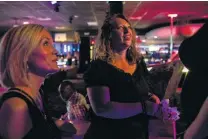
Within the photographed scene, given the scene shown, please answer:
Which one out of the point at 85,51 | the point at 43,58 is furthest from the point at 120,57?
the point at 85,51

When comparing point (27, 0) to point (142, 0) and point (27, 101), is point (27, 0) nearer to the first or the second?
point (142, 0)

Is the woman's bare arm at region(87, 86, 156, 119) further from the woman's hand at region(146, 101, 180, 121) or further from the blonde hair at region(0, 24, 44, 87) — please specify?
the blonde hair at region(0, 24, 44, 87)

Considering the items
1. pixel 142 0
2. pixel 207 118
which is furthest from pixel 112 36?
pixel 142 0

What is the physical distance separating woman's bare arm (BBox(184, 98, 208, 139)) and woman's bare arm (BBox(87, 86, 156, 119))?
1.60 feet

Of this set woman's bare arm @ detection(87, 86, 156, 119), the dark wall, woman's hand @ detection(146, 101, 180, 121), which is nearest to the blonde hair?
woman's bare arm @ detection(87, 86, 156, 119)

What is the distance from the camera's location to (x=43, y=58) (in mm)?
1070

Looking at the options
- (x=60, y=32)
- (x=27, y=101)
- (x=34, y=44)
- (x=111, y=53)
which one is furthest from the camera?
(x=60, y=32)

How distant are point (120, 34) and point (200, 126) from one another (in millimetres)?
773

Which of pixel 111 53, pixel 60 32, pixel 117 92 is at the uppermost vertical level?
pixel 60 32

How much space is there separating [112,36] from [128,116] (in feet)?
1.38

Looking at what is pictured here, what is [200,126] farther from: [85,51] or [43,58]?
[85,51]

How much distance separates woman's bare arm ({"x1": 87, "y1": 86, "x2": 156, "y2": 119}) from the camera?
133cm

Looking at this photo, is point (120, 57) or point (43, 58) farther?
point (120, 57)

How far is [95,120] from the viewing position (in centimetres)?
142
